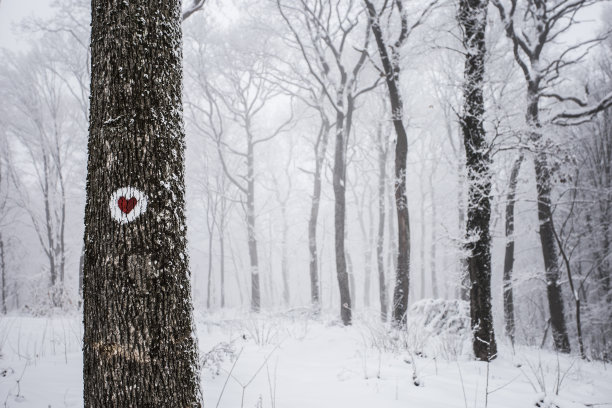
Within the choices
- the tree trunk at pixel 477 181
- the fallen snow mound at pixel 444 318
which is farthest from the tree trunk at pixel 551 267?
the tree trunk at pixel 477 181

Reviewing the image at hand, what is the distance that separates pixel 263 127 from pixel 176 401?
59.4ft

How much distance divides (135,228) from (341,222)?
7640mm

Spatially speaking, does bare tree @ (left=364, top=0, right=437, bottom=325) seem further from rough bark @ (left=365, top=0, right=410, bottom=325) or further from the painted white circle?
the painted white circle

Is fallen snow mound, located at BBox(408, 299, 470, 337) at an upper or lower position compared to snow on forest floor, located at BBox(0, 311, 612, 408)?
lower

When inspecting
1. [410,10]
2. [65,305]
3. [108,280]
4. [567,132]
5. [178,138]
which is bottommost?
[65,305]

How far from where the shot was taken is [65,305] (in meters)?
8.82

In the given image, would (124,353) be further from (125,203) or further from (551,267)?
(551,267)

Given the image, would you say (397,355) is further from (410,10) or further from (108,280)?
(410,10)

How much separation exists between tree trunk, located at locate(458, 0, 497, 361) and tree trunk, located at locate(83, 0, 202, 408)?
13.9 feet

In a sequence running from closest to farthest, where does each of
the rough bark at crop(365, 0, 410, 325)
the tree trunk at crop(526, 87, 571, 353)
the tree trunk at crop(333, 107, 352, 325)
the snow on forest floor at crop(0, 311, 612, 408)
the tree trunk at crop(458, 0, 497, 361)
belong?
the snow on forest floor at crop(0, 311, 612, 408)
the tree trunk at crop(458, 0, 497, 361)
the rough bark at crop(365, 0, 410, 325)
the tree trunk at crop(526, 87, 571, 353)
the tree trunk at crop(333, 107, 352, 325)

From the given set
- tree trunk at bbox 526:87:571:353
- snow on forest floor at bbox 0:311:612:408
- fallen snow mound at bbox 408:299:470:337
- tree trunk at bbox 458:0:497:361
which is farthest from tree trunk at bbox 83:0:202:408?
tree trunk at bbox 526:87:571:353

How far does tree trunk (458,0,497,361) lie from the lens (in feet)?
14.7

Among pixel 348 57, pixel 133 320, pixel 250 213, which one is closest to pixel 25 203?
pixel 250 213

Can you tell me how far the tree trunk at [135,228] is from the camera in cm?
144
